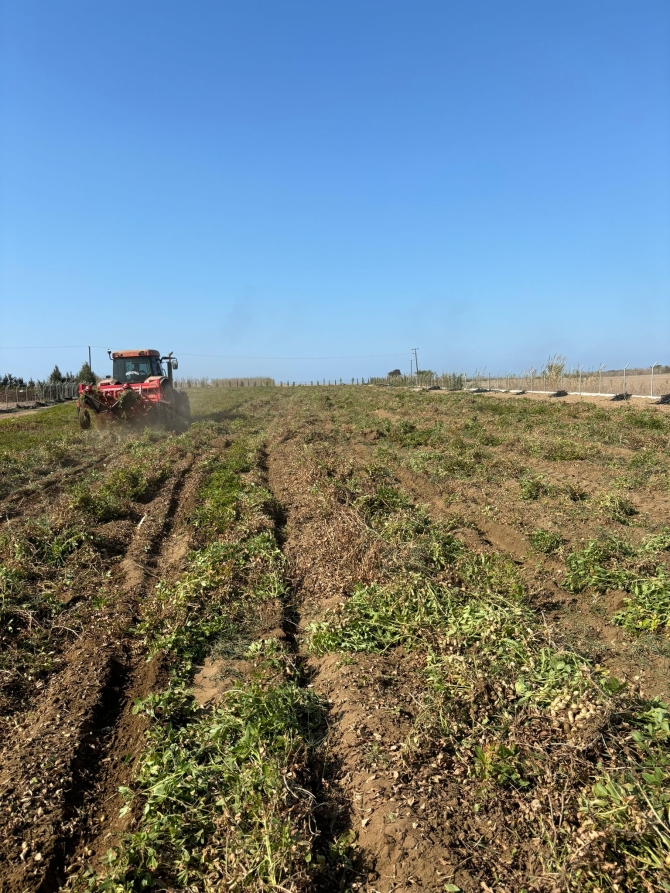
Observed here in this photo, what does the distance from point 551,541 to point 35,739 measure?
632 cm

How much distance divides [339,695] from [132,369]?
2056cm

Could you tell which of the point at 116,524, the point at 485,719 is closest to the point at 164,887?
the point at 485,719

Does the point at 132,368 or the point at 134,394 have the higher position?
the point at 132,368

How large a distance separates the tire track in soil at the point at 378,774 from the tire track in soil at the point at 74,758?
149 cm

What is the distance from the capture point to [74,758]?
4.02m

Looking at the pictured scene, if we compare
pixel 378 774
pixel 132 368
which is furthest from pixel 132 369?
pixel 378 774

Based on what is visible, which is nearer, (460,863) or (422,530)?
(460,863)

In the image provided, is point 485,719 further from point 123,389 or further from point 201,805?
point 123,389

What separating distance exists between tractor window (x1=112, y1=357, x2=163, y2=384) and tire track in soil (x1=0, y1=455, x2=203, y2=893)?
17.5 meters

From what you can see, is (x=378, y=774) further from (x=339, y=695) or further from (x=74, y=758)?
(x=74, y=758)

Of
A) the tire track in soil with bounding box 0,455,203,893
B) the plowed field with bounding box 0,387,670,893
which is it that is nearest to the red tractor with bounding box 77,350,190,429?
the plowed field with bounding box 0,387,670,893

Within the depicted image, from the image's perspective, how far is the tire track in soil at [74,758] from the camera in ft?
10.9

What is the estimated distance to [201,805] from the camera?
346cm

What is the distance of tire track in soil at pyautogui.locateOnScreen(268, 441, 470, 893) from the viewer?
310cm
